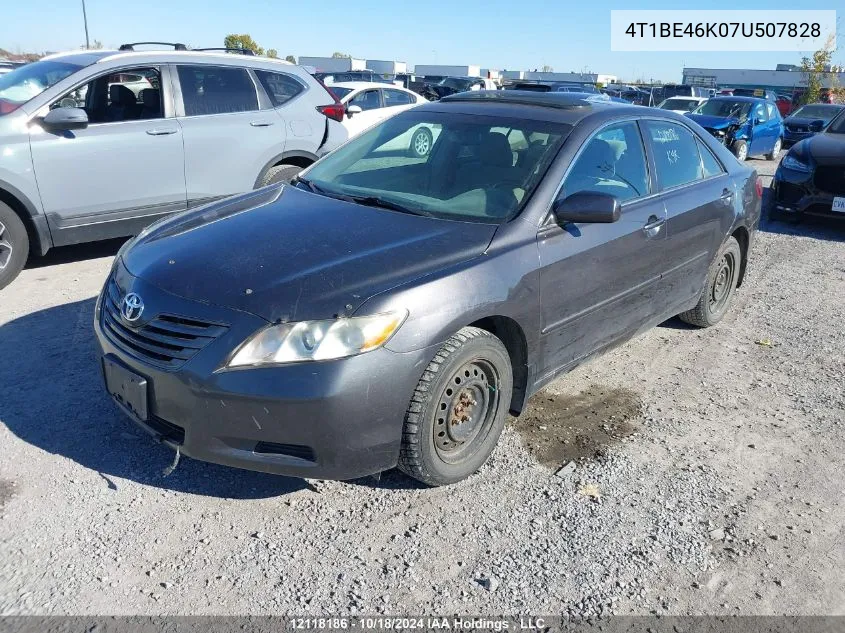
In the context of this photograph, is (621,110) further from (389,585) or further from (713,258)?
(389,585)

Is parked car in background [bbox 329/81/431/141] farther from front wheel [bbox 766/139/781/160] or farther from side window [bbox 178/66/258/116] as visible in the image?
front wheel [bbox 766/139/781/160]

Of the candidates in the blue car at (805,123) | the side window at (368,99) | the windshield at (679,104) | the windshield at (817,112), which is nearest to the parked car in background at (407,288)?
the side window at (368,99)

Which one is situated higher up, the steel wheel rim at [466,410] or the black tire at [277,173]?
the black tire at [277,173]

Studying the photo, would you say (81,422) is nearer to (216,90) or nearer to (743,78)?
(216,90)

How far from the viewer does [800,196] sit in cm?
866

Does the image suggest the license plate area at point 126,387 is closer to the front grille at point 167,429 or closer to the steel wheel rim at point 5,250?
the front grille at point 167,429

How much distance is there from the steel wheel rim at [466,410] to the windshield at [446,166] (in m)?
0.75

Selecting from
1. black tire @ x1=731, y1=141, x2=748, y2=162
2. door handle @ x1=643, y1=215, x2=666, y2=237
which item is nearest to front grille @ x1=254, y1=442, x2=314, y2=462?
door handle @ x1=643, y1=215, x2=666, y2=237

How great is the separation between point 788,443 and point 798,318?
7.66ft

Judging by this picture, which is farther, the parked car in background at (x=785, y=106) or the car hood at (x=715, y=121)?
the parked car in background at (x=785, y=106)

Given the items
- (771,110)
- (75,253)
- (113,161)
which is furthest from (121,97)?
(771,110)

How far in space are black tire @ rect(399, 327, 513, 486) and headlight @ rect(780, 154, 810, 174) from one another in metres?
7.12

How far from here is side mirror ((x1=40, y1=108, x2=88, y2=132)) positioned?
5477mm

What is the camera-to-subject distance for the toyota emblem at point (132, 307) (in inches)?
115
